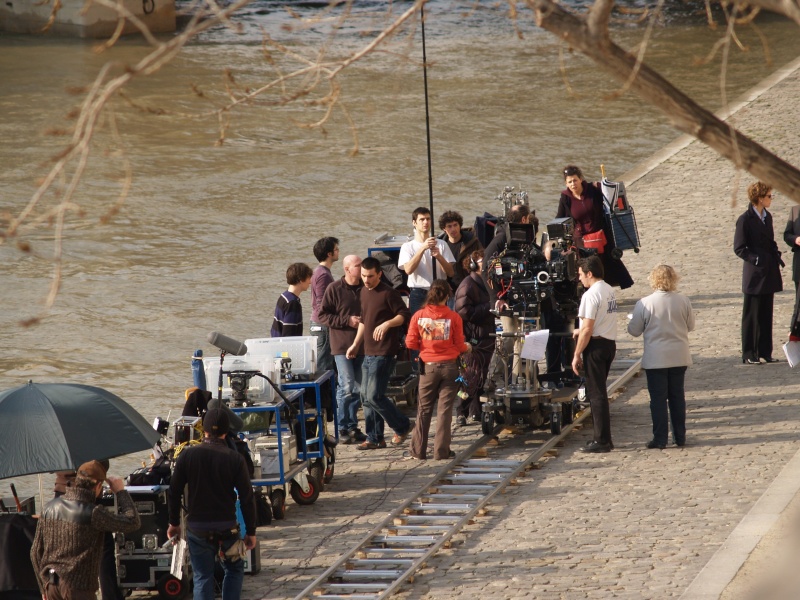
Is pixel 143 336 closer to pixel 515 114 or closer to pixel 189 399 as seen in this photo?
pixel 189 399

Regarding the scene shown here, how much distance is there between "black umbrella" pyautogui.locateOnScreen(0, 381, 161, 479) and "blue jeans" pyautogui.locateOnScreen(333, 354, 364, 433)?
3.18 metres

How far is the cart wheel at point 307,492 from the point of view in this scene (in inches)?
416

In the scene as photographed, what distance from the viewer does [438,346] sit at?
1114 centimetres

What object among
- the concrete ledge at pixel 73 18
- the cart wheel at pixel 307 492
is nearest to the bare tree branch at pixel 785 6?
the cart wheel at pixel 307 492

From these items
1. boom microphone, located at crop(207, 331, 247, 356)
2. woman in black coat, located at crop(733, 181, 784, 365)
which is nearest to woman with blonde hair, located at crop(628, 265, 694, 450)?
woman in black coat, located at crop(733, 181, 784, 365)

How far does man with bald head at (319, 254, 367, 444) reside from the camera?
465 inches

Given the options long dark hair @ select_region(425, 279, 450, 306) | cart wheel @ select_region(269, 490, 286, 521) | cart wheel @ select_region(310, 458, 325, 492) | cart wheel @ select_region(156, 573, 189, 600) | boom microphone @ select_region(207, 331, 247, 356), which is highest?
long dark hair @ select_region(425, 279, 450, 306)

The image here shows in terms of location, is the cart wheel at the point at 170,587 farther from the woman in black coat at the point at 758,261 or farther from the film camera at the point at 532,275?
the woman in black coat at the point at 758,261

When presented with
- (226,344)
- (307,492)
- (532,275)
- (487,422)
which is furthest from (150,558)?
(532,275)

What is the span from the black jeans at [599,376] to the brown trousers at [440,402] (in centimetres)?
116

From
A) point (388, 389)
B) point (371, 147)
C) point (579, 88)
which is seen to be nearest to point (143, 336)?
point (388, 389)

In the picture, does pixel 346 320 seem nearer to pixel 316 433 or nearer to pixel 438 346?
pixel 438 346

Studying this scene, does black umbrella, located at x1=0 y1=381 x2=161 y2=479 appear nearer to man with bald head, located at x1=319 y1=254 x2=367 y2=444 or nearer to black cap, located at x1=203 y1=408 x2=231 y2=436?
black cap, located at x1=203 y1=408 x2=231 y2=436

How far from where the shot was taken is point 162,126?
104 feet
